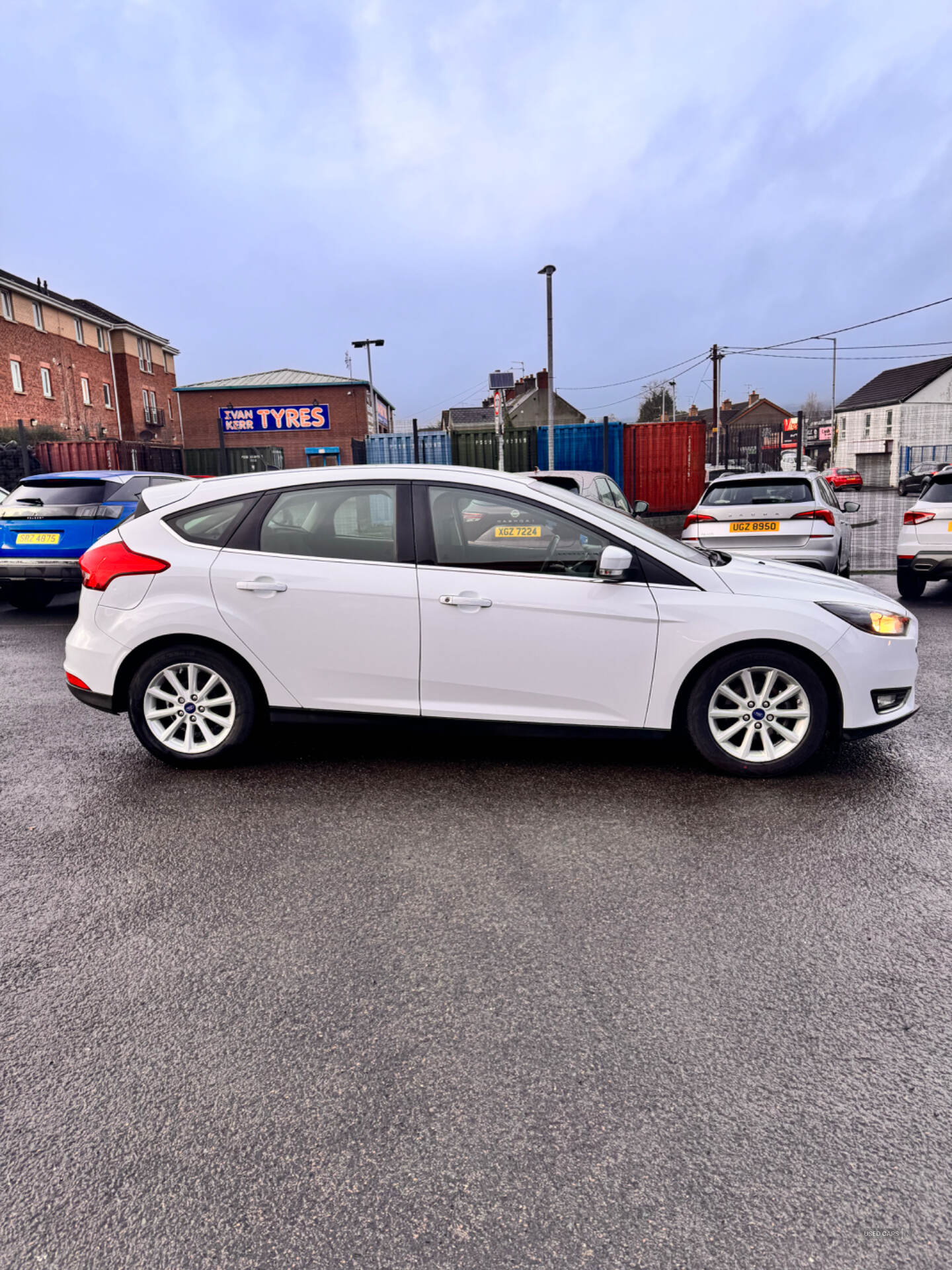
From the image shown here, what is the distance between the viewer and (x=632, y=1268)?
5.55 ft

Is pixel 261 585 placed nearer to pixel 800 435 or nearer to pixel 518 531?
pixel 518 531

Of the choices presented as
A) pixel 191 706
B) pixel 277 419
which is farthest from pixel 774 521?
pixel 277 419

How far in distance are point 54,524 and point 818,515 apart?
8.72m

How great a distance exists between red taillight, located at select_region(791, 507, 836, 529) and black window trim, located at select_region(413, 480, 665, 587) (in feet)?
19.9

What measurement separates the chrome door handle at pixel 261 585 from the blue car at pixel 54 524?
18.7ft

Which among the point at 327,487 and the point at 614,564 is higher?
the point at 327,487

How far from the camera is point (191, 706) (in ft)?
15.0

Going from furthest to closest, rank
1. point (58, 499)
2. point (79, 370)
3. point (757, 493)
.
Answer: point (79, 370)
point (757, 493)
point (58, 499)

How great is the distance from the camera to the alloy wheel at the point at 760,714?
4277mm

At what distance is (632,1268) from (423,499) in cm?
347

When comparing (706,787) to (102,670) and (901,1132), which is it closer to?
(901,1132)

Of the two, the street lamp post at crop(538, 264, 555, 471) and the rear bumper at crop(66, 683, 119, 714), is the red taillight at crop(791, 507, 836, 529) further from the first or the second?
the street lamp post at crop(538, 264, 555, 471)

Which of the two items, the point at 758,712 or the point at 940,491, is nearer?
the point at 758,712

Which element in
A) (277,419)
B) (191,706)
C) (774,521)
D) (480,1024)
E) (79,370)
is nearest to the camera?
(480,1024)
